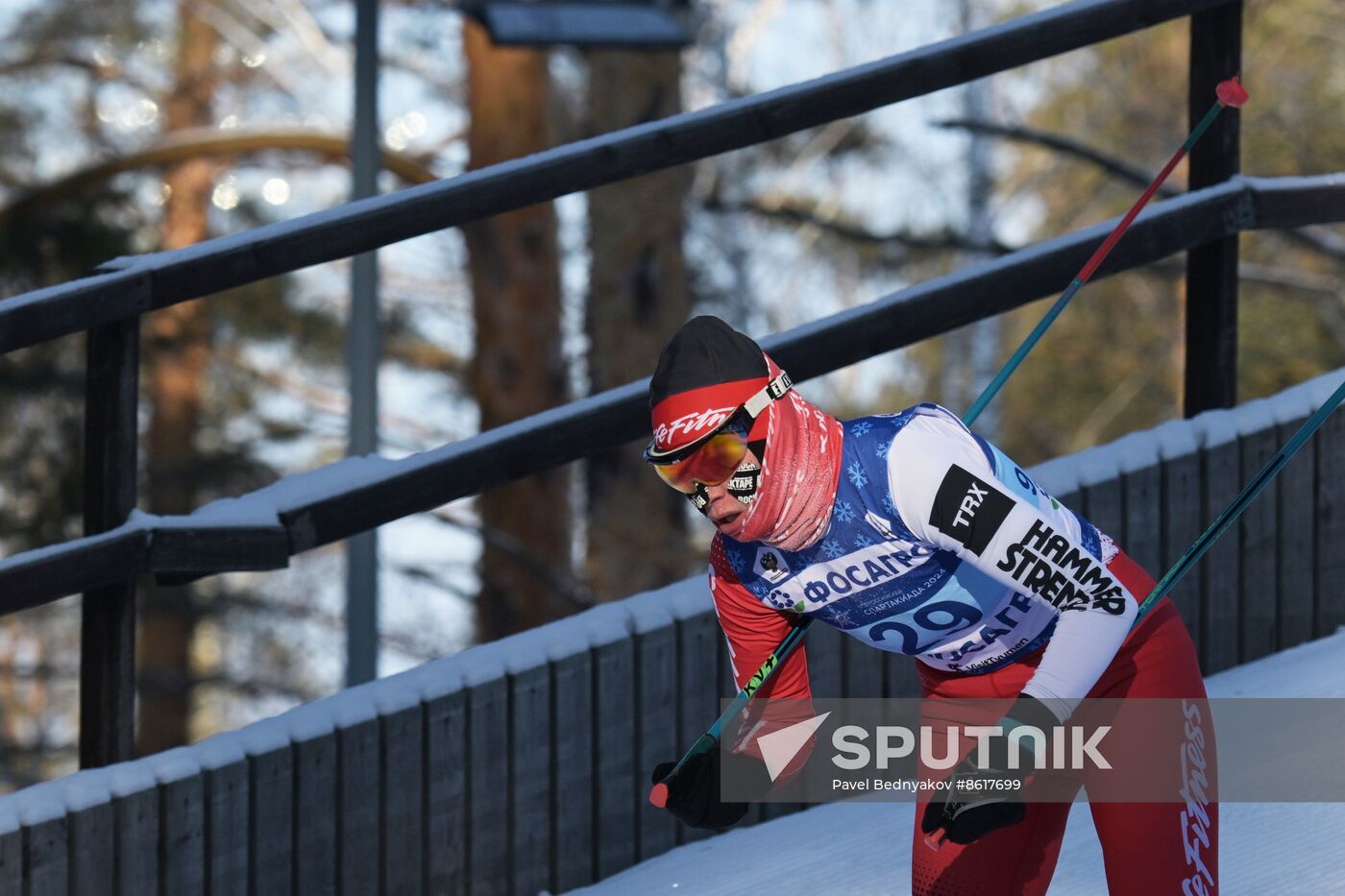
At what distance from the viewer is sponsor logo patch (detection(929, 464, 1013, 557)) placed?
2459 millimetres

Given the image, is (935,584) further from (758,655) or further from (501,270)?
(501,270)

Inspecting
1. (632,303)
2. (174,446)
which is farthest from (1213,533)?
(174,446)

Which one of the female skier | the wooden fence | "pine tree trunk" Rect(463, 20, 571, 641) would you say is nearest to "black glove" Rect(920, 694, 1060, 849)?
the female skier

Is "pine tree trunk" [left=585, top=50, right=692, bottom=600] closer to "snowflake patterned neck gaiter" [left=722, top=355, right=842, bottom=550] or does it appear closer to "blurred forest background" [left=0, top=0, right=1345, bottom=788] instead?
"blurred forest background" [left=0, top=0, right=1345, bottom=788]

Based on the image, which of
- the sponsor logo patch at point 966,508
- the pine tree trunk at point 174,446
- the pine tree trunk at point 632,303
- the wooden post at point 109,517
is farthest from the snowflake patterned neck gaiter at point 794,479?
the pine tree trunk at point 174,446

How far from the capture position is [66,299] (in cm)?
309

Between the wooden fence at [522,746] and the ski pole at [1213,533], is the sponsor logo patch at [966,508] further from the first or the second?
the wooden fence at [522,746]

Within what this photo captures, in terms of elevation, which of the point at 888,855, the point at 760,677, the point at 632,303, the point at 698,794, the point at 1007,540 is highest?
the point at 1007,540

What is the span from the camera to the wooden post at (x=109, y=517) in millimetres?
3188

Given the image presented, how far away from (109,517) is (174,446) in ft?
49.7

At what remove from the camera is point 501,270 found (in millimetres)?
10852

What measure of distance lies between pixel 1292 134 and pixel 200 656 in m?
20.9

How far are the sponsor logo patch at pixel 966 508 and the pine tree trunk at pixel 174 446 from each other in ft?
48.8

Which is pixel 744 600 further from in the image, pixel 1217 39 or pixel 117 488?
pixel 1217 39
